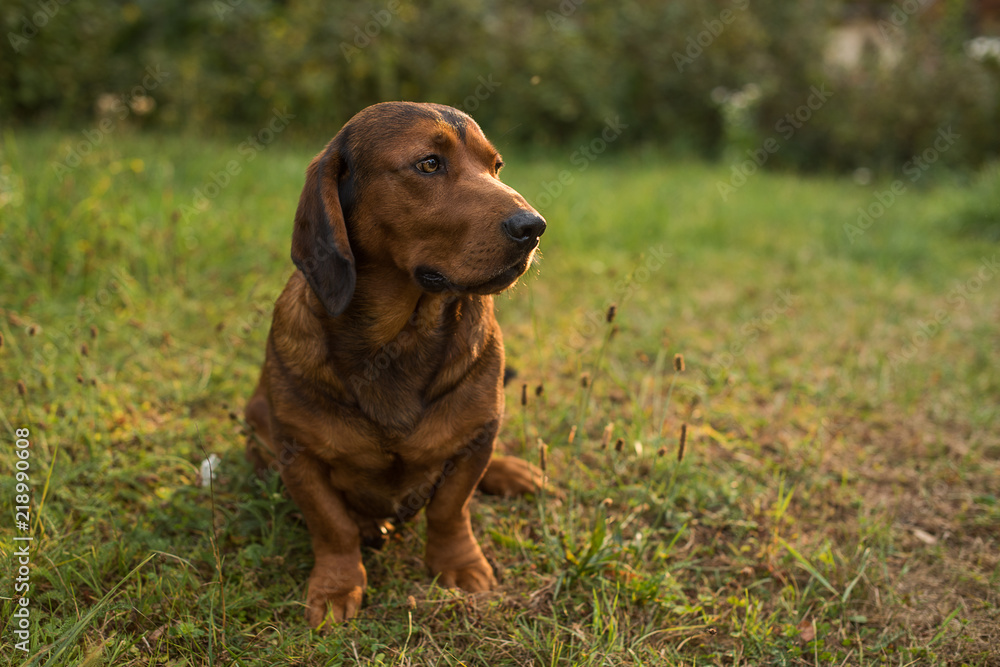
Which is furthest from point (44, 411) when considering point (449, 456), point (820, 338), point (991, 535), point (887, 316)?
point (887, 316)

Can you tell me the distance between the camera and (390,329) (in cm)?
229

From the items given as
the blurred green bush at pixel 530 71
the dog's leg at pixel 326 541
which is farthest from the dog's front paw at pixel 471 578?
the blurred green bush at pixel 530 71

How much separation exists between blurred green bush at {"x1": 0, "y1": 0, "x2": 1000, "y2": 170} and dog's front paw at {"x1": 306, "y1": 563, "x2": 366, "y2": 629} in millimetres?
5988

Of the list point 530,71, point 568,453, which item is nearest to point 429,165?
point 568,453

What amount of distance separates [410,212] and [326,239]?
0.86 feet

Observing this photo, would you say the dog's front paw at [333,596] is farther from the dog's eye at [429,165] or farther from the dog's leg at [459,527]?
the dog's eye at [429,165]

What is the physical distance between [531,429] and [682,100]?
26.2 ft

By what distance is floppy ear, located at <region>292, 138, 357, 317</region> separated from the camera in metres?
2.13

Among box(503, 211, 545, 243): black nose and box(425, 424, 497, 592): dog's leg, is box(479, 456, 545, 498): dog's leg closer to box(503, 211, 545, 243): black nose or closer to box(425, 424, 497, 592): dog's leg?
box(425, 424, 497, 592): dog's leg

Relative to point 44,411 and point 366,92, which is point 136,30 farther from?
point 44,411

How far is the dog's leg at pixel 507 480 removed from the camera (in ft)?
9.73

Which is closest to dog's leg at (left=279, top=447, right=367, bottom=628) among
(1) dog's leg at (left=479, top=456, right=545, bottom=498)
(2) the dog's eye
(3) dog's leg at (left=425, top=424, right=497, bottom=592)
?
(3) dog's leg at (left=425, top=424, right=497, bottom=592)

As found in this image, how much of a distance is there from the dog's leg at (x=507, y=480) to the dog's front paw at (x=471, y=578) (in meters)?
0.51

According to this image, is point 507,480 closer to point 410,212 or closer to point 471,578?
point 471,578
